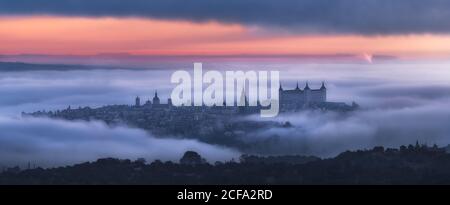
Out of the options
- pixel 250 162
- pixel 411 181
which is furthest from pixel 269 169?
pixel 411 181

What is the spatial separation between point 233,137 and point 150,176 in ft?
27.8

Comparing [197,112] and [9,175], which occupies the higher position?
[197,112]

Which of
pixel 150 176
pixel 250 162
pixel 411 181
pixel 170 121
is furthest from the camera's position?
pixel 170 121

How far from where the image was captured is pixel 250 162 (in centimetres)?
5106

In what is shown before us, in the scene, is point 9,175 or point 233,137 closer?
point 9,175
